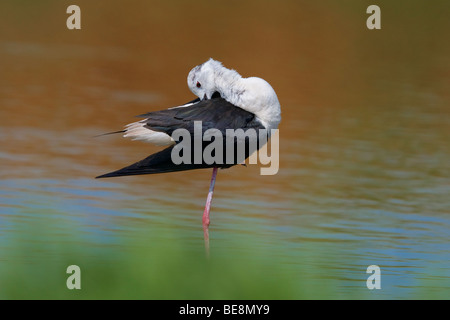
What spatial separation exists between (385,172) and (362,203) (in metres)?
1.11

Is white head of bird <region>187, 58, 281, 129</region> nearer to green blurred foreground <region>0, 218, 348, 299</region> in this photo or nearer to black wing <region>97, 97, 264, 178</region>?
black wing <region>97, 97, 264, 178</region>

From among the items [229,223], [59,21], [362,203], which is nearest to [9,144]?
[229,223]

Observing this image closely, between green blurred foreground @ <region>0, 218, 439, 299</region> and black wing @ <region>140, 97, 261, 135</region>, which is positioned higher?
black wing @ <region>140, 97, 261, 135</region>

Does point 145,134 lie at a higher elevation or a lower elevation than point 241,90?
lower

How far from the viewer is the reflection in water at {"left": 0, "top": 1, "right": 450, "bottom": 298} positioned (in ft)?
21.6

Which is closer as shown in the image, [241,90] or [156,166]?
[156,166]

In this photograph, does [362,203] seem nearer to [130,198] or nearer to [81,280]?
[130,198]

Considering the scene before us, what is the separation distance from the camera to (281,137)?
9.70m

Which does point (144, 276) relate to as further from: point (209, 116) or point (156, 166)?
point (209, 116)

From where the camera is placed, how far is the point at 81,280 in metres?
4.68

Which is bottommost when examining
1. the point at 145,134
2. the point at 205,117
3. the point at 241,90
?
the point at 145,134

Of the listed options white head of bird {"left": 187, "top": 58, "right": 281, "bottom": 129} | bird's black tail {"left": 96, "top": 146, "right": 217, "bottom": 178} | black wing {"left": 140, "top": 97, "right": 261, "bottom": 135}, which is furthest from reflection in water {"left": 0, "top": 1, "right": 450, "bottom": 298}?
white head of bird {"left": 187, "top": 58, "right": 281, "bottom": 129}

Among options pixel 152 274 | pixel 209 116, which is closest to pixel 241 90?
pixel 209 116

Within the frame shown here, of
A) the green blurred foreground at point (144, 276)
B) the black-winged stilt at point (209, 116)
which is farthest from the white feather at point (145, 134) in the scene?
the green blurred foreground at point (144, 276)
